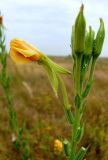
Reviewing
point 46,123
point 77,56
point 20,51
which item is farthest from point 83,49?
point 46,123

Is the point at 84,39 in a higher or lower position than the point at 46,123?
higher

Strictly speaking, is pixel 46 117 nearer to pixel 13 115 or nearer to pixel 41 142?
pixel 41 142

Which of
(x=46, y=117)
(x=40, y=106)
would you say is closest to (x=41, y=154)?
(x=46, y=117)

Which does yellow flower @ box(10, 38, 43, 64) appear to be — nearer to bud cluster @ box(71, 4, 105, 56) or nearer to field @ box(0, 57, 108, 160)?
bud cluster @ box(71, 4, 105, 56)

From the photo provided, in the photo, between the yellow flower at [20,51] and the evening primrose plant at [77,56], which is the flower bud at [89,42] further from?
the yellow flower at [20,51]

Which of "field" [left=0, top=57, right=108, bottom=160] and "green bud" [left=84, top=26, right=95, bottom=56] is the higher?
"green bud" [left=84, top=26, right=95, bottom=56]

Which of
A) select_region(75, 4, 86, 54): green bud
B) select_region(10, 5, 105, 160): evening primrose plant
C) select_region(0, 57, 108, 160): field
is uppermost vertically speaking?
select_region(75, 4, 86, 54): green bud

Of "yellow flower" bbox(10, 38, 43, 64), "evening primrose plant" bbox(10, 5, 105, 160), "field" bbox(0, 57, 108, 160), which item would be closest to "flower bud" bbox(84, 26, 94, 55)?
"evening primrose plant" bbox(10, 5, 105, 160)

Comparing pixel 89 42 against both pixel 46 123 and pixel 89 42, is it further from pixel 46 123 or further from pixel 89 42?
pixel 46 123
